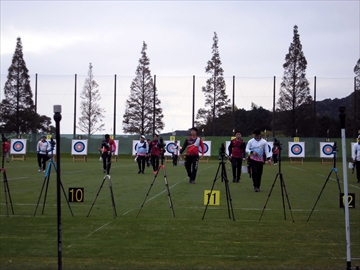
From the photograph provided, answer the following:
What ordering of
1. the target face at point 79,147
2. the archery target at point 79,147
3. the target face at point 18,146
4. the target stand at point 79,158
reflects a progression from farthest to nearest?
the target face at point 79,147 → the archery target at point 79,147 → the target face at point 18,146 → the target stand at point 79,158

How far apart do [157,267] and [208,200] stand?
481 centimetres

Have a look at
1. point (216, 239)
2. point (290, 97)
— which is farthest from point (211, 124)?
point (216, 239)

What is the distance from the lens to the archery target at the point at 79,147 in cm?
4996

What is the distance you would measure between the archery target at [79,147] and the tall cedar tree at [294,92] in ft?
91.0

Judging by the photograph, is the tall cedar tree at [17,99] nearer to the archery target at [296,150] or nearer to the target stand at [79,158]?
the target stand at [79,158]

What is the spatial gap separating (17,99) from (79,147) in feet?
81.5

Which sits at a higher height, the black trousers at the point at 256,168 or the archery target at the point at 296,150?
the archery target at the point at 296,150

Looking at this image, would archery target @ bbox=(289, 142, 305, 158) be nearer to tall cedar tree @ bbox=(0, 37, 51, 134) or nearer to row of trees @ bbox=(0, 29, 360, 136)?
row of trees @ bbox=(0, 29, 360, 136)

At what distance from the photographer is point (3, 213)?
12023 millimetres

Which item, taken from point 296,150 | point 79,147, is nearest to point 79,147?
point 79,147

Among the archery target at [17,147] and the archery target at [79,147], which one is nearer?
the archery target at [17,147]

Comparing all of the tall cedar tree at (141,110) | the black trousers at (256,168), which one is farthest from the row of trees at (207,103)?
the black trousers at (256,168)

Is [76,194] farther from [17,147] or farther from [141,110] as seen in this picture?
[141,110]

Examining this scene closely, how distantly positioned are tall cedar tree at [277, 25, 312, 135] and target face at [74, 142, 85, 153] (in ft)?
91.4
